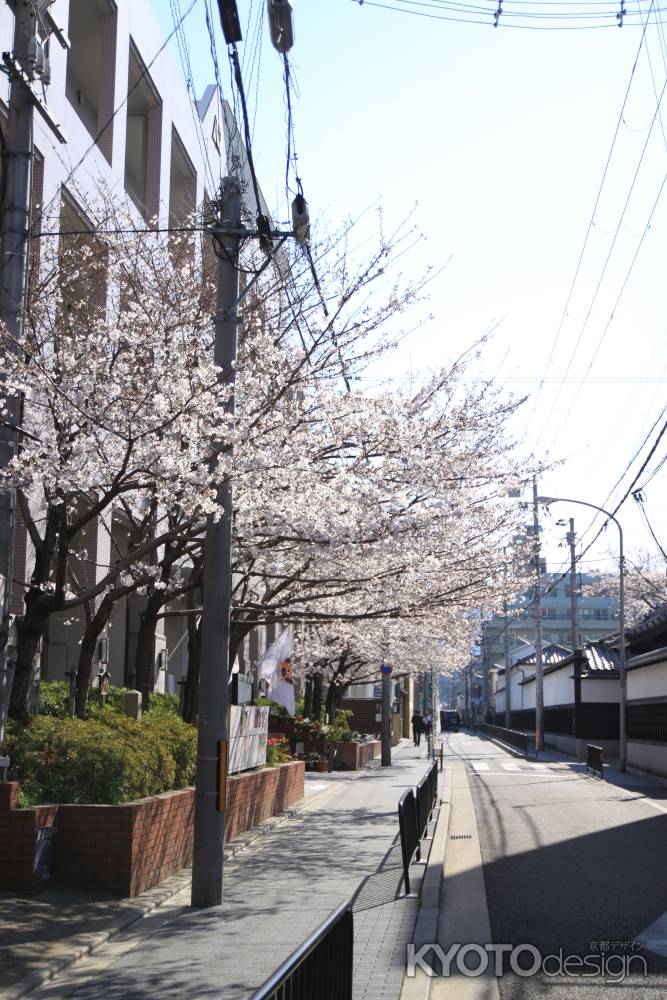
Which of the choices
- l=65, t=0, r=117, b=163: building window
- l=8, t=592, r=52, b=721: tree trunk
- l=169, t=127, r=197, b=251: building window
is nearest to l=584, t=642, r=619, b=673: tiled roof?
l=169, t=127, r=197, b=251: building window

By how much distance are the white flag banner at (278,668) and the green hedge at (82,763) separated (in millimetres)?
10296

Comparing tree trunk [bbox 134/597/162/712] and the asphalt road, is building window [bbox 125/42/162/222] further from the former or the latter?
the asphalt road

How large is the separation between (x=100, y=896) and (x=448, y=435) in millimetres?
7366

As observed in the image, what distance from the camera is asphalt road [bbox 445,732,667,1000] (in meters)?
7.39

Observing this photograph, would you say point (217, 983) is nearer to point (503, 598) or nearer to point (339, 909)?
point (339, 909)

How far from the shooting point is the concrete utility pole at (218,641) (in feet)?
33.1

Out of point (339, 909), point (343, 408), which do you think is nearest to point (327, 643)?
point (343, 408)

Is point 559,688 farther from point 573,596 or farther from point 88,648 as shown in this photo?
point 88,648

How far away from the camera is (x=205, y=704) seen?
10.4m

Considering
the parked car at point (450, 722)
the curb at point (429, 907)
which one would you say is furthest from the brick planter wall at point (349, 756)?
the parked car at point (450, 722)

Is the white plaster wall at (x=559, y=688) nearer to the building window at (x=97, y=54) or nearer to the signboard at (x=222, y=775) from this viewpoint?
the building window at (x=97, y=54)

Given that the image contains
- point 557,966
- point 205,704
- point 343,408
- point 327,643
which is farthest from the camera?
point 327,643

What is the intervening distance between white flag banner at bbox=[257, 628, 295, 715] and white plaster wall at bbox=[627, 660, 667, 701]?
13564 millimetres

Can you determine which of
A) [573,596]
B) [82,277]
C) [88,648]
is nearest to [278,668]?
[88,648]
